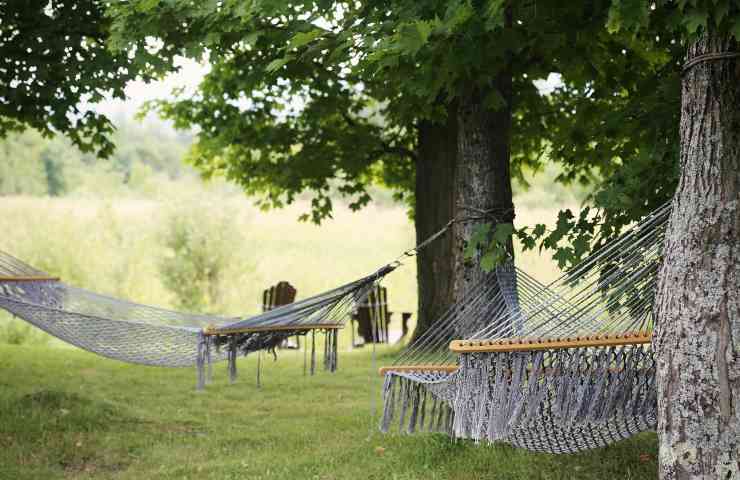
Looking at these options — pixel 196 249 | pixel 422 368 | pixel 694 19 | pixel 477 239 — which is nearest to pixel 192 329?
pixel 422 368

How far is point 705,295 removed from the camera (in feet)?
9.56

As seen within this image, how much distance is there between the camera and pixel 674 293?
2973 mm

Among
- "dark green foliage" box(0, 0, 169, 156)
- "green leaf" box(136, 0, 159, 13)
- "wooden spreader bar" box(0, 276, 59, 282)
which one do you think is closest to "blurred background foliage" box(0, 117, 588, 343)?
"dark green foliage" box(0, 0, 169, 156)

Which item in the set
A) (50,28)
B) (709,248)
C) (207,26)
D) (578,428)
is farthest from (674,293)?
(50,28)

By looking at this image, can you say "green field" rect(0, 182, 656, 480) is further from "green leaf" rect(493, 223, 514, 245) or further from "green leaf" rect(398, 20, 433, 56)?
"green leaf" rect(398, 20, 433, 56)

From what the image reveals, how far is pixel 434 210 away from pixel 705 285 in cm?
549

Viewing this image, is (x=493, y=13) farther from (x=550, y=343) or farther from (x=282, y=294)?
(x=282, y=294)

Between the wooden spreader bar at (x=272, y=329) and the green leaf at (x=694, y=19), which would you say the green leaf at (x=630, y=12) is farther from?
the wooden spreader bar at (x=272, y=329)

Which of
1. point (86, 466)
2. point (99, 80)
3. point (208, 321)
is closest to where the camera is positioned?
point (86, 466)

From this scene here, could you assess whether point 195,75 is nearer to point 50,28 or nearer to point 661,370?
point 50,28

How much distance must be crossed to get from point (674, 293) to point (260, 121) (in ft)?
20.3

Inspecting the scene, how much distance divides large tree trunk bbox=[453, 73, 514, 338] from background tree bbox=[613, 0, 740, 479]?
153 cm

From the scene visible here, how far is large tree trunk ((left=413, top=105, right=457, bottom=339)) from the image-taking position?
8.17 meters

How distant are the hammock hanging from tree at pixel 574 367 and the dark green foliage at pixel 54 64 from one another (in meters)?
4.22
